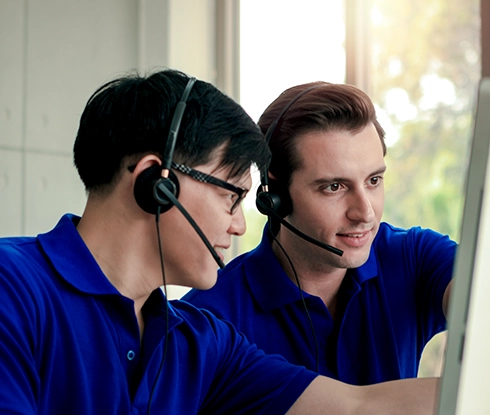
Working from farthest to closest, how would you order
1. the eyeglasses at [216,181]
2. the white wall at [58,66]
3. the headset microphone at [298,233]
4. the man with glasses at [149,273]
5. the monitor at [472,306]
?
the white wall at [58,66] < the headset microphone at [298,233] < the eyeglasses at [216,181] < the man with glasses at [149,273] < the monitor at [472,306]

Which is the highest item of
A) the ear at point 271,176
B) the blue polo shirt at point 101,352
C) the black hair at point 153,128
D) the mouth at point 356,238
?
the black hair at point 153,128

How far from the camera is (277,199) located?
4.97 ft

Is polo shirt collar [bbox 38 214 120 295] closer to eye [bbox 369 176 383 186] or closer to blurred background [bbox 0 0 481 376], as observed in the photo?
eye [bbox 369 176 383 186]

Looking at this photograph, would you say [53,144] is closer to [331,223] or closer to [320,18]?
[320,18]

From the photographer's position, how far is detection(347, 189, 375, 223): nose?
146 centimetres

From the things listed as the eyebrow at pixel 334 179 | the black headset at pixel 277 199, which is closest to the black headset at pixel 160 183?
the black headset at pixel 277 199

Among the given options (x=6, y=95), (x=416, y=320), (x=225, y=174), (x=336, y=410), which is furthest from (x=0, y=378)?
(x=6, y=95)

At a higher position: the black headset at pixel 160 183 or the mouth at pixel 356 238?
the black headset at pixel 160 183

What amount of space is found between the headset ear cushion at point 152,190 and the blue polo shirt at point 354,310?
453 millimetres

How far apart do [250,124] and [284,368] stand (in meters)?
0.46

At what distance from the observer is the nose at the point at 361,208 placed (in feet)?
4.80

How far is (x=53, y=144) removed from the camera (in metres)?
2.64

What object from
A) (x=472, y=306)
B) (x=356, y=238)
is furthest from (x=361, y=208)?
(x=472, y=306)

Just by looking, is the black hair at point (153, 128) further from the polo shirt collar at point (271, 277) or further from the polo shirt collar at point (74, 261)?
the polo shirt collar at point (271, 277)
